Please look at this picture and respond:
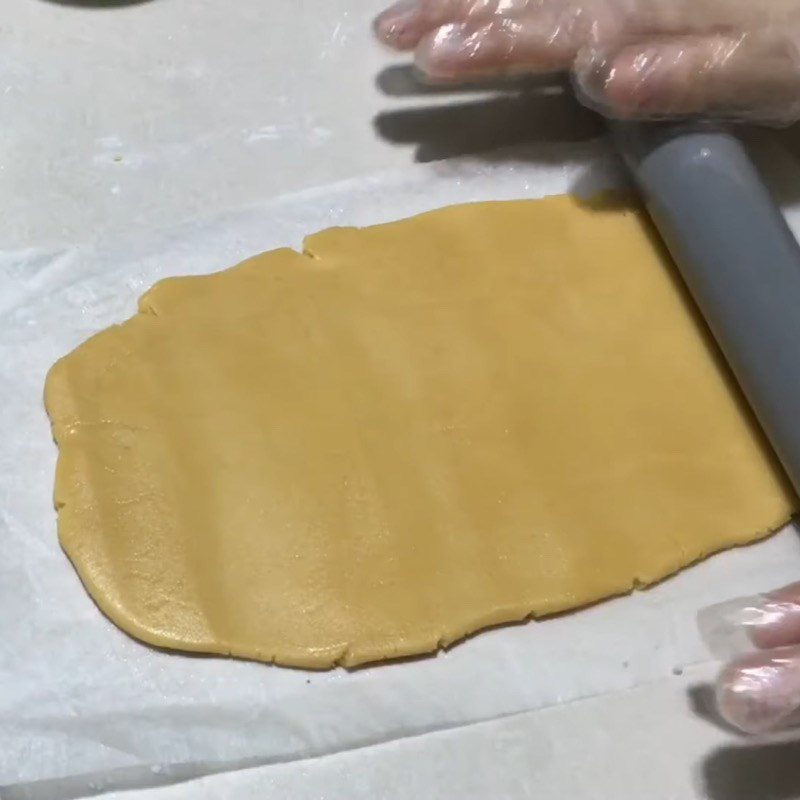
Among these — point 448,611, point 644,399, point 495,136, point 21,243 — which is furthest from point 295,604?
point 495,136

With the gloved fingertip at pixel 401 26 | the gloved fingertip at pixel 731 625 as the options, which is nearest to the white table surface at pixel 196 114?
the gloved fingertip at pixel 401 26

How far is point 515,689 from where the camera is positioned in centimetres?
83

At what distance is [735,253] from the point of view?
3.03 ft

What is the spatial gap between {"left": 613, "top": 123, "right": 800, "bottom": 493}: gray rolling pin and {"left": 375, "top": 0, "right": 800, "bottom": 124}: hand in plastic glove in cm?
5

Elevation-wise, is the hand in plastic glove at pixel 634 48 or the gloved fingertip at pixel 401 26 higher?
the hand in plastic glove at pixel 634 48

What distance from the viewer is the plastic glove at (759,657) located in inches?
27.8

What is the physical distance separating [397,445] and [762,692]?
1.23 feet

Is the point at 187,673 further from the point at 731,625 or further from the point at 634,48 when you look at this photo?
the point at 634,48

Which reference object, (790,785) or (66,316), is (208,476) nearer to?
(66,316)

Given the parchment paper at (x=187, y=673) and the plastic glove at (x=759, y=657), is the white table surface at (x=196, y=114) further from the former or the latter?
the plastic glove at (x=759, y=657)

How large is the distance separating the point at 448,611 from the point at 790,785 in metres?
0.33

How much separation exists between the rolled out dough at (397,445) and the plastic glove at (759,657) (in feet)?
0.34

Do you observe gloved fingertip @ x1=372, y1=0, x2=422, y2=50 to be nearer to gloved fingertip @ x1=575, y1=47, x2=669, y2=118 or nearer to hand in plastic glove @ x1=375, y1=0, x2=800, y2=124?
hand in plastic glove @ x1=375, y1=0, x2=800, y2=124

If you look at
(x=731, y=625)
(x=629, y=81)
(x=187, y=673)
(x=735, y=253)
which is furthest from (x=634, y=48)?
(x=187, y=673)
